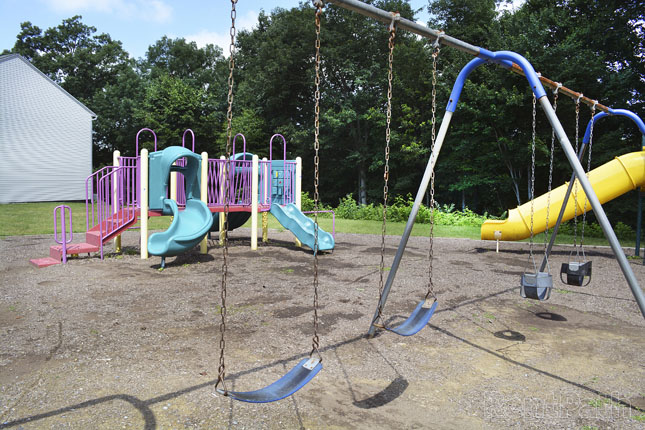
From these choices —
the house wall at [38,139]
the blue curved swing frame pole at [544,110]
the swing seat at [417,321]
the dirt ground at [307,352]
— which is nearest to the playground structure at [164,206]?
the dirt ground at [307,352]

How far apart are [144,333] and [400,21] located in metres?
3.82

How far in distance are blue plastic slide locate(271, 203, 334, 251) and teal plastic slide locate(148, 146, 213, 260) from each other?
2.12 m

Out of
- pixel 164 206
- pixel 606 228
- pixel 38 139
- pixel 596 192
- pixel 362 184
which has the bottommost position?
pixel 606 228

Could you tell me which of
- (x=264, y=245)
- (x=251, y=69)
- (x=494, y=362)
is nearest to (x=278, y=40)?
(x=251, y=69)

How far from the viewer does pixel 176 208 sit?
847cm

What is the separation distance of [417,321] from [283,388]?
4.95 ft

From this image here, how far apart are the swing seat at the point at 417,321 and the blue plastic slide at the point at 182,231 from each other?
526 centimetres

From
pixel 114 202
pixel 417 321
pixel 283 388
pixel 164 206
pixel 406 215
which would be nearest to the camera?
pixel 283 388

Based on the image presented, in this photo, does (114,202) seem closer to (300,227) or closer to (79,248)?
(79,248)

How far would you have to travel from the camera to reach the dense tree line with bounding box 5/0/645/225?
58.5ft

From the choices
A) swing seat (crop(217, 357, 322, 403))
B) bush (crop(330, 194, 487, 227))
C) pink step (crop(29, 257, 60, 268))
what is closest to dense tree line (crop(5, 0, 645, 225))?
bush (crop(330, 194, 487, 227))

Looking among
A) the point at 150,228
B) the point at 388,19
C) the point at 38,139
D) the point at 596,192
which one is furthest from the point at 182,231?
the point at 38,139

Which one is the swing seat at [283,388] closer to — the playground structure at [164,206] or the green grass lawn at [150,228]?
the playground structure at [164,206]

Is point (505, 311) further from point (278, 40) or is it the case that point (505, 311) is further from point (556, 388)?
point (278, 40)
